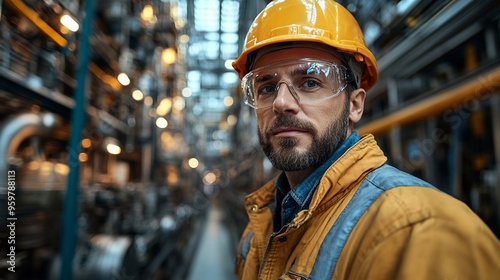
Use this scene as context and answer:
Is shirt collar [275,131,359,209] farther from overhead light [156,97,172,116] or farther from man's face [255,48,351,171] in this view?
overhead light [156,97,172,116]

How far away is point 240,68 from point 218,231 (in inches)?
423

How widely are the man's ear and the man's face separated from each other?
92 mm

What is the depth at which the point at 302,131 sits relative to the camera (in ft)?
3.88

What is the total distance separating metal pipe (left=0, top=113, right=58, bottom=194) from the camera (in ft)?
6.81

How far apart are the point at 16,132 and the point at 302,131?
2.28 m

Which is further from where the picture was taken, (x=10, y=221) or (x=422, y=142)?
(x=422, y=142)

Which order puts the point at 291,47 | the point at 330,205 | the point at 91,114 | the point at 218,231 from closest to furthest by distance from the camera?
the point at 330,205, the point at 291,47, the point at 91,114, the point at 218,231

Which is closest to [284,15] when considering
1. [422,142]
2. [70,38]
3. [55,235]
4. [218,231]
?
[422,142]

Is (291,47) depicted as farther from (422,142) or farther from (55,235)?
(55,235)

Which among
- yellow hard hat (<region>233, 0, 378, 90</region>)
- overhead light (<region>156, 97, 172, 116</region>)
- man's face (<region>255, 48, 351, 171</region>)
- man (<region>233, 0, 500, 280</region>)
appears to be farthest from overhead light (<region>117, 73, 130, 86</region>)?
man's face (<region>255, 48, 351, 171</region>)

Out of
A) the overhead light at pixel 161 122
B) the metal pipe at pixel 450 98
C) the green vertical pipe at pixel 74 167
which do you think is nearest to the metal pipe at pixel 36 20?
the green vertical pipe at pixel 74 167

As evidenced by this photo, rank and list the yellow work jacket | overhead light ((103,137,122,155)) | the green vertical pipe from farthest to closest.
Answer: overhead light ((103,137,122,155))
the green vertical pipe
the yellow work jacket

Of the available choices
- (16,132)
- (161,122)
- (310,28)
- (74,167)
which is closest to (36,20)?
(16,132)

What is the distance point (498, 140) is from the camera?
2.23 metres
